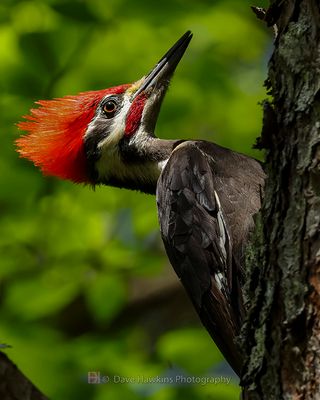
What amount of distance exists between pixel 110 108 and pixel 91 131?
0.66 ft

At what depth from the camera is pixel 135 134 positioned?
4676 mm

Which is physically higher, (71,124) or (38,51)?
(38,51)

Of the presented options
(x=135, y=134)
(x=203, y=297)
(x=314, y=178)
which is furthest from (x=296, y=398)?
(x=135, y=134)

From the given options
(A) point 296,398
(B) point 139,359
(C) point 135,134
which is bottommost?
(A) point 296,398

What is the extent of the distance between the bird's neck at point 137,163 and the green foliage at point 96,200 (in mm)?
697

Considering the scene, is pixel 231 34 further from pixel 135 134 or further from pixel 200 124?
pixel 135 134

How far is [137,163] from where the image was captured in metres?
4.55

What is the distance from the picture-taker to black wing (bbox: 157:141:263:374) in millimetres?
3732

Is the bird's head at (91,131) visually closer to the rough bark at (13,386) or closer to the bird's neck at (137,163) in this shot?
the bird's neck at (137,163)

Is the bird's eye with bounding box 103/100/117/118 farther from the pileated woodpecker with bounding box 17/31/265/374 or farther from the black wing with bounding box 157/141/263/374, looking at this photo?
the black wing with bounding box 157/141/263/374

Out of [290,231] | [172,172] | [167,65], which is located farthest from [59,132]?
[290,231]

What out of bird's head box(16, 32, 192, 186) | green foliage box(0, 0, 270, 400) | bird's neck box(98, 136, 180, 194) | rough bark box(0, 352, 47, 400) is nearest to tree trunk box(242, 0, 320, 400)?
rough bark box(0, 352, 47, 400)

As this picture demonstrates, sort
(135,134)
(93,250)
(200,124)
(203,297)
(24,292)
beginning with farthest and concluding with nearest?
(200,124) → (93,250) → (24,292) → (135,134) → (203,297)

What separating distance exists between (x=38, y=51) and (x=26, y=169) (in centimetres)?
75
